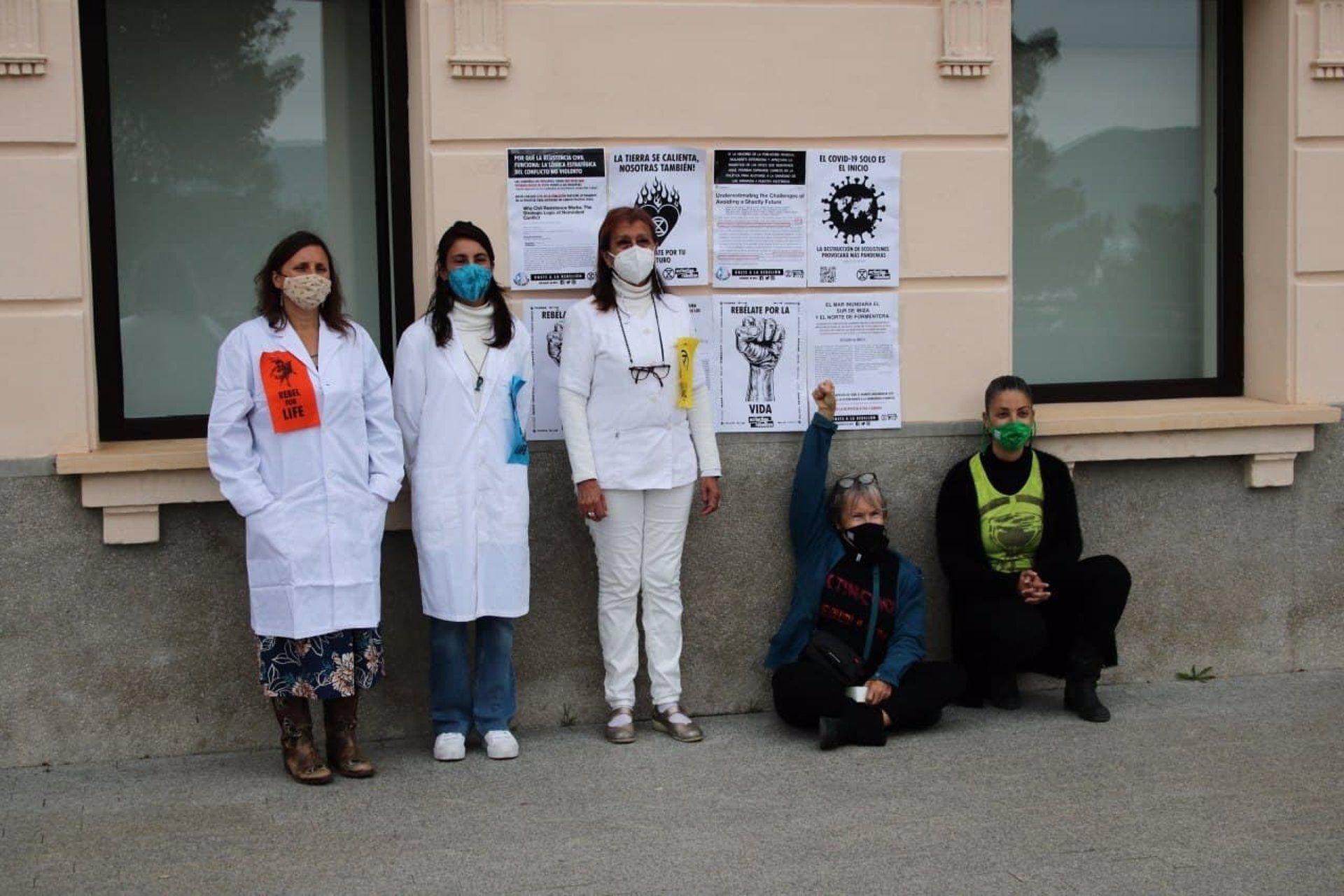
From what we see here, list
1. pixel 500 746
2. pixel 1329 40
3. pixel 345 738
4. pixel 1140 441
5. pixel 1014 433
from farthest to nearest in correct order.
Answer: pixel 1329 40, pixel 1140 441, pixel 1014 433, pixel 500 746, pixel 345 738

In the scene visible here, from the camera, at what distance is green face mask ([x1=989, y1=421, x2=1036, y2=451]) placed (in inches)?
260

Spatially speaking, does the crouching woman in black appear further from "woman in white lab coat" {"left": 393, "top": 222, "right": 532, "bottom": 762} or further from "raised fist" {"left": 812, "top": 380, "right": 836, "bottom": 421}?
"woman in white lab coat" {"left": 393, "top": 222, "right": 532, "bottom": 762}

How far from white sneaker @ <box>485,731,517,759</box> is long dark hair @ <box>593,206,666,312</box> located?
5.20 ft

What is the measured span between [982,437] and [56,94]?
3.72m

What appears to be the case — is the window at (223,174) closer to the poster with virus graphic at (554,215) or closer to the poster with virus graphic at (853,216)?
the poster with virus graphic at (554,215)

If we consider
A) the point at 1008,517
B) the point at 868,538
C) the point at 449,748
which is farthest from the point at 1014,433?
the point at 449,748

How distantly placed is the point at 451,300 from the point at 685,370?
0.88 m

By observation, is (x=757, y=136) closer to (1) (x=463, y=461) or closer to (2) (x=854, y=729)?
(1) (x=463, y=461)

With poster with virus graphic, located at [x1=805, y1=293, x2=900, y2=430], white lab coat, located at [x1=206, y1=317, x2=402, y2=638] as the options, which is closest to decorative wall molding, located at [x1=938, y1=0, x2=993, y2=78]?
poster with virus graphic, located at [x1=805, y1=293, x2=900, y2=430]

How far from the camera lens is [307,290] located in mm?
5879

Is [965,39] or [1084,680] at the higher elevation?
[965,39]

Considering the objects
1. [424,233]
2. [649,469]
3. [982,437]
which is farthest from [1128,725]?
[424,233]

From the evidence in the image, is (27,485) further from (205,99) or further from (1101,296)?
(1101,296)

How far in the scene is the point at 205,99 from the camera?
22.2 ft
